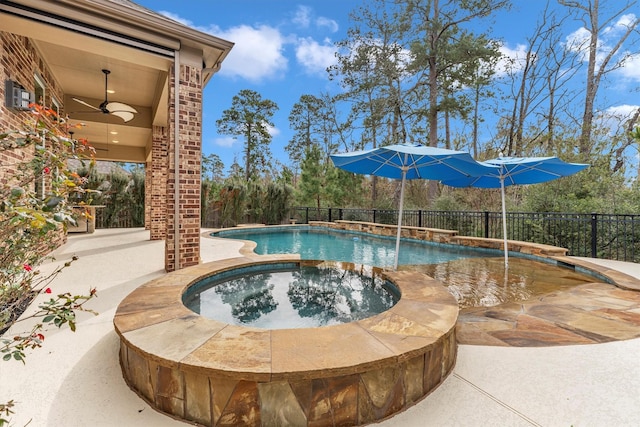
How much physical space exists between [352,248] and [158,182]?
562 centimetres

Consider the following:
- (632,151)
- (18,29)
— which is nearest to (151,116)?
(18,29)

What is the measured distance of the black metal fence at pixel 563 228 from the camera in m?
5.98

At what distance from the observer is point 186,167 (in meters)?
4.34

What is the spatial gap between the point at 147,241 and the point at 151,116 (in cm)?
325

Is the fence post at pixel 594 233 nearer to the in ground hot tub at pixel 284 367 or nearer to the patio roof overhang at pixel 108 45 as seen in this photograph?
the in ground hot tub at pixel 284 367

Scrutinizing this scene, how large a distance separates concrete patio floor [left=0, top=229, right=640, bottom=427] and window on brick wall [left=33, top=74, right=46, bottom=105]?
426cm

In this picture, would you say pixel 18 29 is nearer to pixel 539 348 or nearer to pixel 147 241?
pixel 147 241

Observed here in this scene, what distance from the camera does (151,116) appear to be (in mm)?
7441

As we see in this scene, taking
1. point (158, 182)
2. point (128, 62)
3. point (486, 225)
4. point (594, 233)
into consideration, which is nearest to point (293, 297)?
point (128, 62)

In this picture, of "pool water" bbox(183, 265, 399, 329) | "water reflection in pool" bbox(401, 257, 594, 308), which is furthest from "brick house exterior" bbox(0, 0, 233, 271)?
"water reflection in pool" bbox(401, 257, 594, 308)

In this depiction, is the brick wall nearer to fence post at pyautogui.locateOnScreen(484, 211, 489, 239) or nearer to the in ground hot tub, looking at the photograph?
the in ground hot tub

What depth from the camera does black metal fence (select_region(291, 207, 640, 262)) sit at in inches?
235

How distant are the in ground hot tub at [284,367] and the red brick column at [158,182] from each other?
6.42m

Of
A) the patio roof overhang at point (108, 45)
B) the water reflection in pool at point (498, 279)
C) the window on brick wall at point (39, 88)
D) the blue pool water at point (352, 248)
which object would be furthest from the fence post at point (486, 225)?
the window on brick wall at point (39, 88)
